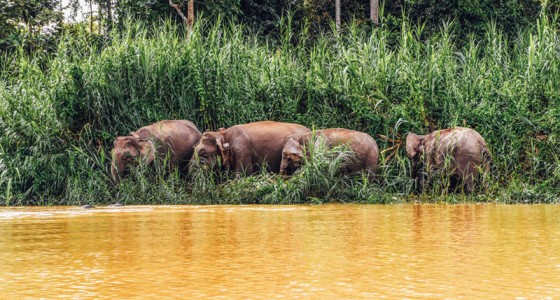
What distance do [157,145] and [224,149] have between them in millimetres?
853

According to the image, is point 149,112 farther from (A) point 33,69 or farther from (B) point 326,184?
(B) point 326,184

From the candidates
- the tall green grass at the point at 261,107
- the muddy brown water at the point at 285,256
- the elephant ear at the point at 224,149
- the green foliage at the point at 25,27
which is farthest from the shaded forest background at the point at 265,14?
the muddy brown water at the point at 285,256

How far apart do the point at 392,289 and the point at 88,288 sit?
48.3 inches

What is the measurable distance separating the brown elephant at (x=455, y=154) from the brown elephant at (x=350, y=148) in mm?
488

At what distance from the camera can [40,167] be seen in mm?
10234

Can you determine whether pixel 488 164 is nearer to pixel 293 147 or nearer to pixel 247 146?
pixel 293 147

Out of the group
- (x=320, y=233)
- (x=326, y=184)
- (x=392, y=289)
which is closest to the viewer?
(x=392, y=289)

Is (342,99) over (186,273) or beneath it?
over

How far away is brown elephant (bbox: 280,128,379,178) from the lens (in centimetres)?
973

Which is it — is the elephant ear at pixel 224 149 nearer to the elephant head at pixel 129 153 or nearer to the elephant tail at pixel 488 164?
the elephant head at pixel 129 153

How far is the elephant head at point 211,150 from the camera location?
9.95 meters

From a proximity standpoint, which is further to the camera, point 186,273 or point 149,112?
point 149,112

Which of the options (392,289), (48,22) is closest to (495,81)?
(392,289)

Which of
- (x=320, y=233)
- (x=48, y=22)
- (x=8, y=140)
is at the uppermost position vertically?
→ (x=48, y=22)
